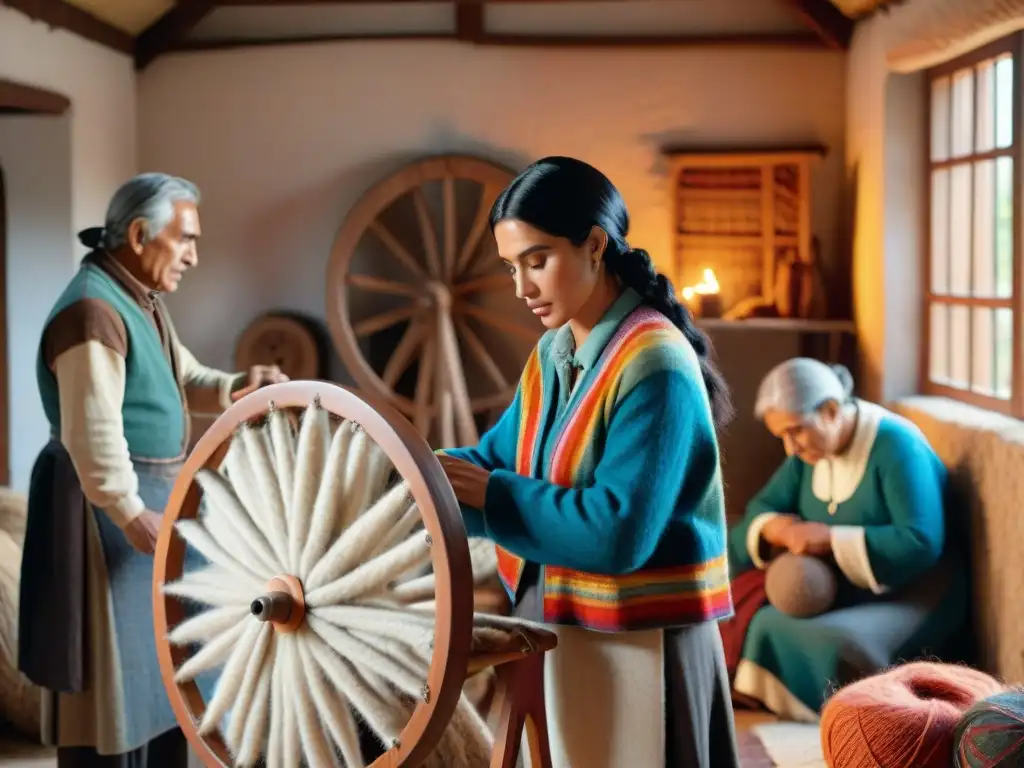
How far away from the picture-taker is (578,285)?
161 centimetres

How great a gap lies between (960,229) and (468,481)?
9.58 ft

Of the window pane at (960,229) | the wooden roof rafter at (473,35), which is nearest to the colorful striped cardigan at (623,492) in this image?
the window pane at (960,229)

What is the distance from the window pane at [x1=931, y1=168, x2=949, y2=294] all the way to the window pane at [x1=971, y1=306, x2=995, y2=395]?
0.35 metres

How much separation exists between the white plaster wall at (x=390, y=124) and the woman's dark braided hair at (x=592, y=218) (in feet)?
11.4

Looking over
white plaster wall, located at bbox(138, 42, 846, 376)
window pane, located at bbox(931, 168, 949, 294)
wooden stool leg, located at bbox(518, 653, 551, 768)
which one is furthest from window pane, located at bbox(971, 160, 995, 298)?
wooden stool leg, located at bbox(518, 653, 551, 768)

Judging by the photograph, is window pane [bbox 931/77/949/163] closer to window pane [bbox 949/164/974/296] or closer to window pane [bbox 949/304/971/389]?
window pane [bbox 949/164/974/296]

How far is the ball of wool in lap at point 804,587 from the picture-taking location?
11.9 ft

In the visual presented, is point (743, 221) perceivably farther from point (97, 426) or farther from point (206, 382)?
point (97, 426)

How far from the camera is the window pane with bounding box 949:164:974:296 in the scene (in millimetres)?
3922

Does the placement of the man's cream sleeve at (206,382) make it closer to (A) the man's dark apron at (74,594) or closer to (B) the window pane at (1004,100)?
(A) the man's dark apron at (74,594)

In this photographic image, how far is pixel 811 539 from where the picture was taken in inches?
146

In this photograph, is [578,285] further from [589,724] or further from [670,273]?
[670,273]

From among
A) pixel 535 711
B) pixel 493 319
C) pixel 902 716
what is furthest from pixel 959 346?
pixel 535 711

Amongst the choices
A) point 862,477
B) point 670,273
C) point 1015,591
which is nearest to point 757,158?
point 670,273
